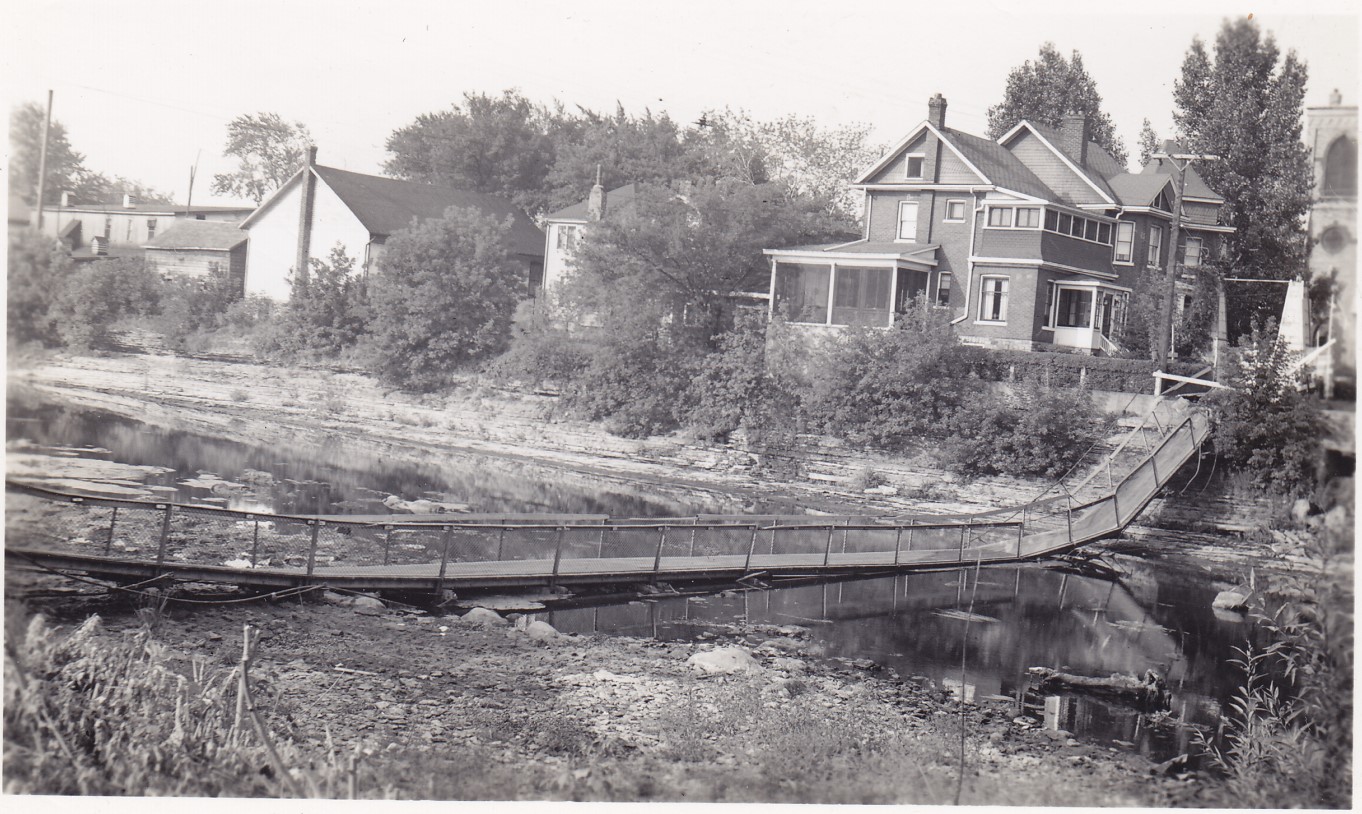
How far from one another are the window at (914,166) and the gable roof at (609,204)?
663 cm

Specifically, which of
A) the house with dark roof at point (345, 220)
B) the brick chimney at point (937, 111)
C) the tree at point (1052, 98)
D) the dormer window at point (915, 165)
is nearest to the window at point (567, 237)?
the house with dark roof at point (345, 220)

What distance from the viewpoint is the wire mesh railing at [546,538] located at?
10719mm

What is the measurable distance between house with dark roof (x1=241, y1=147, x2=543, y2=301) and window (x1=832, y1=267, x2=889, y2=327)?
6.38 metres

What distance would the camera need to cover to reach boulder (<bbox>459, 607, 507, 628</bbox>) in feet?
34.1

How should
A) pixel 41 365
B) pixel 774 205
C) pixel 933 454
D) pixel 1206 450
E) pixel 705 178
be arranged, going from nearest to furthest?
1. pixel 41 365
2. pixel 1206 450
3. pixel 933 454
4. pixel 705 178
5. pixel 774 205

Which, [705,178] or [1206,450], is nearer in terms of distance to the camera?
[1206,450]

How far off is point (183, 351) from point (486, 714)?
40.9ft

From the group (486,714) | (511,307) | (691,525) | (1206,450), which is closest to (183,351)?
(511,307)

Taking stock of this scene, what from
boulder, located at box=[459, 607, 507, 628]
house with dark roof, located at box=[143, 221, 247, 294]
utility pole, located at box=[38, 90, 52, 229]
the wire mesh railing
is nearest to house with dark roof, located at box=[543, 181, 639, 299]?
house with dark roof, located at box=[143, 221, 247, 294]

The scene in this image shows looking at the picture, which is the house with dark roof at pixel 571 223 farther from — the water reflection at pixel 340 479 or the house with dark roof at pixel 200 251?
the house with dark roof at pixel 200 251

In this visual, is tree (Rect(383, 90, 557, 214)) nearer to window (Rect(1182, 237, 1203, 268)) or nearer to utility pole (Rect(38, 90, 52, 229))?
utility pole (Rect(38, 90, 52, 229))

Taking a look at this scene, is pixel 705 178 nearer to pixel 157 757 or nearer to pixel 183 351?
pixel 183 351

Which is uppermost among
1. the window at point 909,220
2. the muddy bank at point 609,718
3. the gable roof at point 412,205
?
the window at point 909,220

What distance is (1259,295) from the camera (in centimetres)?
1362
